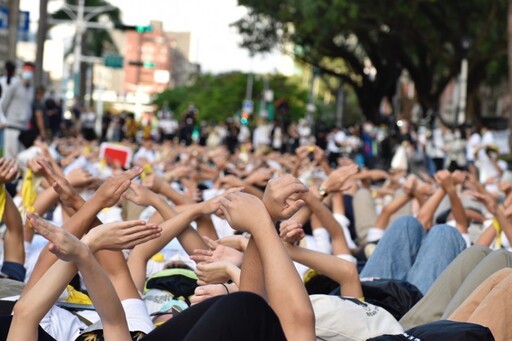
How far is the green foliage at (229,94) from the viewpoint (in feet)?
282

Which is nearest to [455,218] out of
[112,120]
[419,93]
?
[112,120]

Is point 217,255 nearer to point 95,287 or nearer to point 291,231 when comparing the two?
point 291,231

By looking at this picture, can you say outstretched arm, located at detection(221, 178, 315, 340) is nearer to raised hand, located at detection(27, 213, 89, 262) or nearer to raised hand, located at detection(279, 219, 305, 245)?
raised hand, located at detection(27, 213, 89, 262)

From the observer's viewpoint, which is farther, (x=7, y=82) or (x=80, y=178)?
(x=7, y=82)

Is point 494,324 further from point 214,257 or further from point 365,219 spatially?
point 365,219

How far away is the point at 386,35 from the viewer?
46.2 meters

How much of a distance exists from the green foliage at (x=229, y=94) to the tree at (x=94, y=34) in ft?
40.5

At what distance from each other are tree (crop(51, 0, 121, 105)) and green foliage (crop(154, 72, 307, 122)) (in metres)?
12.3

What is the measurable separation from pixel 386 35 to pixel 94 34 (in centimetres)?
2755

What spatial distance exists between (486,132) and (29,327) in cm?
2271

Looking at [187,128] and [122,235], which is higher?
[122,235]

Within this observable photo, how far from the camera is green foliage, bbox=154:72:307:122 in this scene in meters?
85.8

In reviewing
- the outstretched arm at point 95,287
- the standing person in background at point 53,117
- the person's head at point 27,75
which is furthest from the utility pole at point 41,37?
the outstretched arm at point 95,287

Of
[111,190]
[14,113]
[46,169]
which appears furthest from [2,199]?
[14,113]
